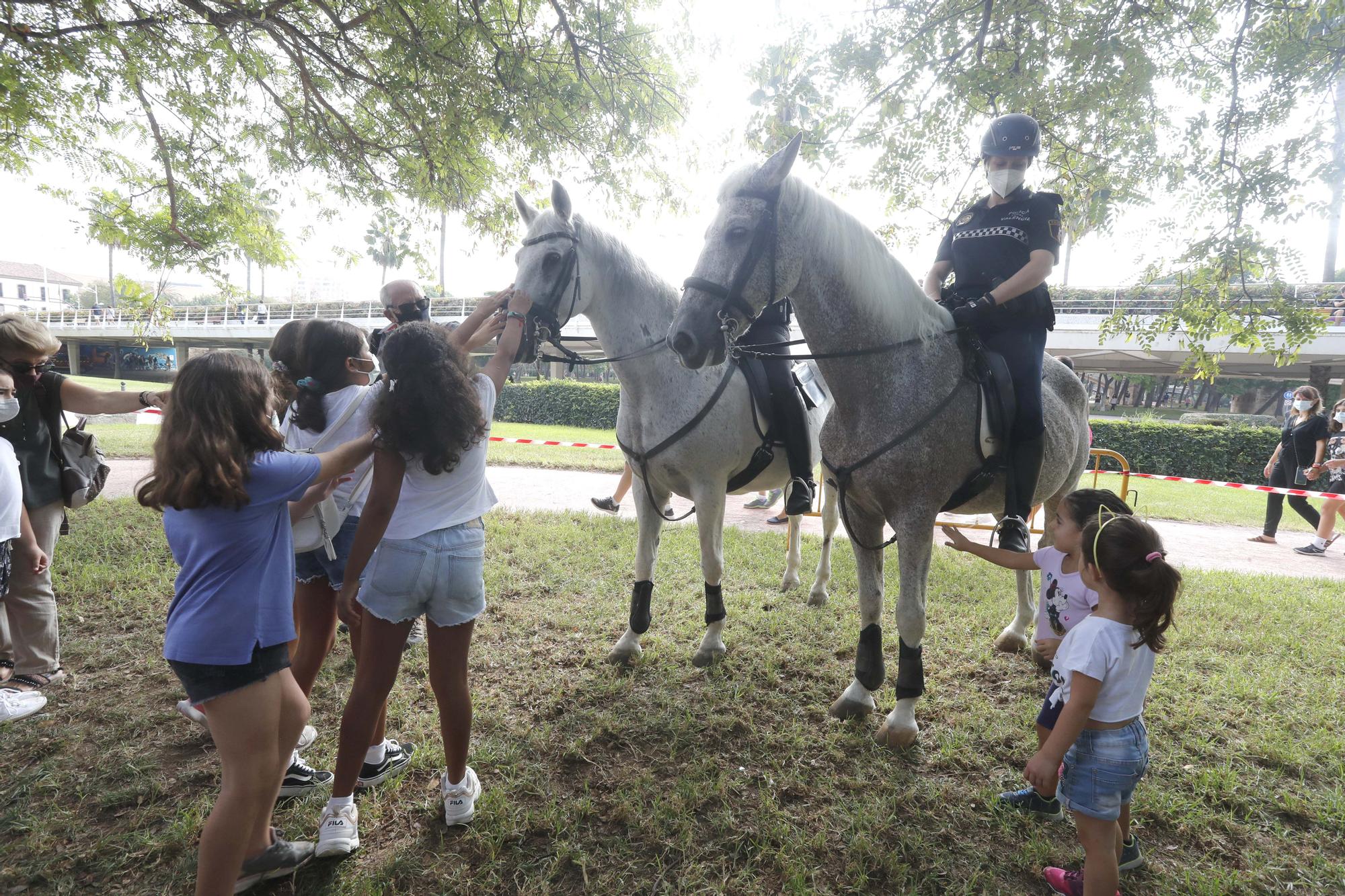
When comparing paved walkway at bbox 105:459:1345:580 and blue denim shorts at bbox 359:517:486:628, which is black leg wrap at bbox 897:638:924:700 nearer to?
blue denim shorts at bbox 359:517:486:628

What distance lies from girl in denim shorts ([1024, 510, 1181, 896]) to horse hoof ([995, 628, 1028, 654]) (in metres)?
2.52

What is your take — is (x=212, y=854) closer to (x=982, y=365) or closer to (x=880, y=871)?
(x=880, y=871)

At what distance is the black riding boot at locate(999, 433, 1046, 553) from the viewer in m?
3.11

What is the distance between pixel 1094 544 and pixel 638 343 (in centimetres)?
257

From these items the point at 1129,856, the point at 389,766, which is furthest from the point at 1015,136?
the point at 389,766

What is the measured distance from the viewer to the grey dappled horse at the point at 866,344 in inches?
110

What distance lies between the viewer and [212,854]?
1.82 m

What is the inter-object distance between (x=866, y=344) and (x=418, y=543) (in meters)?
2.20

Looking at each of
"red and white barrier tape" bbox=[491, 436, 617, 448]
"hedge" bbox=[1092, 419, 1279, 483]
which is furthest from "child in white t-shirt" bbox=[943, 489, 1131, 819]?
"hedge" bbox=[1092, 419, 1279, 483]

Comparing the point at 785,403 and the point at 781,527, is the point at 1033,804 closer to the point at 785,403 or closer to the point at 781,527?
the point at 785,403

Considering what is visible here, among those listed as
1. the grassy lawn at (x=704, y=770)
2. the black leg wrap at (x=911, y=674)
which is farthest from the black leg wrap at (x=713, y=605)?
the black leg wrap at (x=911, y=674)

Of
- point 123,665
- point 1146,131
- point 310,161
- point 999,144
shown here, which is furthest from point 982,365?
point 310,161

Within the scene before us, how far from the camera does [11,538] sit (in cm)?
310

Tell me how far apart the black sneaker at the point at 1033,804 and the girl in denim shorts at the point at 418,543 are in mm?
2420
